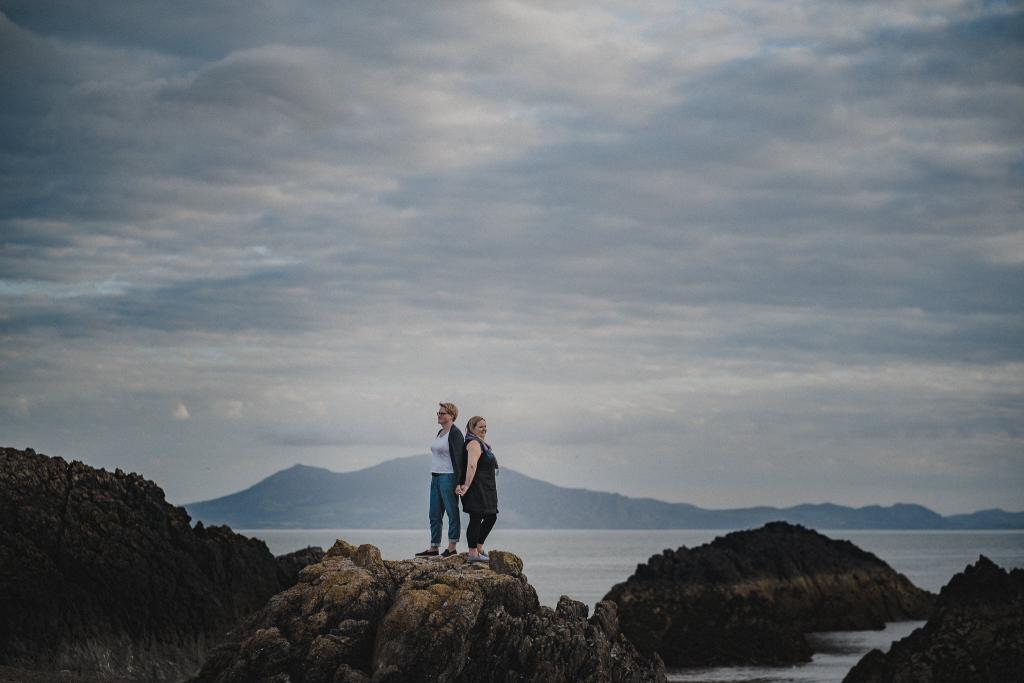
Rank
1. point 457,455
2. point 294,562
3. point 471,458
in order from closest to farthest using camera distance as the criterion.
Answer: point 471,458 → point 457,455 → point 294,562

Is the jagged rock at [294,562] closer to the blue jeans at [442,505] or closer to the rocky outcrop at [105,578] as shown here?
the rocky outcrop at [105,578]

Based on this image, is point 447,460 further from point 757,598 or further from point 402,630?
point 757,598

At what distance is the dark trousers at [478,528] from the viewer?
75.7ft

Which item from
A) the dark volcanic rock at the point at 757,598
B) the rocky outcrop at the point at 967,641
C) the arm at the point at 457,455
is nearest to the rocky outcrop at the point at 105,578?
the arm at the point at 457,455

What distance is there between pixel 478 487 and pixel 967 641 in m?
13.6

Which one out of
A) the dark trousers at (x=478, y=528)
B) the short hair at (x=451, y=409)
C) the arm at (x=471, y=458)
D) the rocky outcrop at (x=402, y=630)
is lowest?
the rocky outcrop at (x=402, y=630)

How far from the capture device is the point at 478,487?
75.0 ft

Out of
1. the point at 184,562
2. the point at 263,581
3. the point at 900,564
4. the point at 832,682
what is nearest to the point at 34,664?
the point at 184,562

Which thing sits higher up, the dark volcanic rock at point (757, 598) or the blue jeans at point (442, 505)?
the blue jeans at point (442, 505)

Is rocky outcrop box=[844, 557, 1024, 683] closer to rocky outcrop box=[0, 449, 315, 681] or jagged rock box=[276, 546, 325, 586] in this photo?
jagged rock box=[276, 546, 325, 586]

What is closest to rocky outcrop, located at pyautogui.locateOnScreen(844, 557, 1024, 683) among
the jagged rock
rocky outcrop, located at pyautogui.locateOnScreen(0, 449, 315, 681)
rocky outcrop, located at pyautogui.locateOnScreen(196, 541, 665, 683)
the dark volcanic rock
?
rocky outcrop, located at pyautogui.locateOnScreen(196, 541, 665, 683)

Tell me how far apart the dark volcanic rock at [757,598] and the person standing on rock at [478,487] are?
93.3 feet

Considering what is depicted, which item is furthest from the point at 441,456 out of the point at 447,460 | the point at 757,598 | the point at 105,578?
the point at 757,598

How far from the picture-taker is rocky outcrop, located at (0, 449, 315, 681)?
2506 cm
